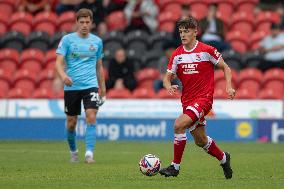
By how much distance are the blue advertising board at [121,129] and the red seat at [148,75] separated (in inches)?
70.2

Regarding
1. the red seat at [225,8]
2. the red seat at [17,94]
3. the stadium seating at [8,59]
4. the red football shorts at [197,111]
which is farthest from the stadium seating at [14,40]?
the red football shorts at [197,111]

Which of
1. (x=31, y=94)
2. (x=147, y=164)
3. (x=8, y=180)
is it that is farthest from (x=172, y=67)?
(x=31, y=94)

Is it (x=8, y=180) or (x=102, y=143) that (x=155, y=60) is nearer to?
(x=102, y=143)

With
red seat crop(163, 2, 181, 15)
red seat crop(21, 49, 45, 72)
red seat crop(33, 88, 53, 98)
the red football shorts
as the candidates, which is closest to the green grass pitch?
the red football shorts

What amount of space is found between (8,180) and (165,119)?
9.80m

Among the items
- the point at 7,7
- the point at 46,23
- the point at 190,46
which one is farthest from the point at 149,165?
the point at 7,7

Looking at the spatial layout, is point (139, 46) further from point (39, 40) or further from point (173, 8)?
point (39, 40)

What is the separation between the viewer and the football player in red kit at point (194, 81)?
10.6 metres

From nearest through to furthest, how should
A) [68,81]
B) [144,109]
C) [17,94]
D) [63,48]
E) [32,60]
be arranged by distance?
[68,81]
[63,48]
[144,109]
[17,94]
[32,60]

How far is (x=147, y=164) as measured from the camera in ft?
34.7

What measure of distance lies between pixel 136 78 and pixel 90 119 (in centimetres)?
815

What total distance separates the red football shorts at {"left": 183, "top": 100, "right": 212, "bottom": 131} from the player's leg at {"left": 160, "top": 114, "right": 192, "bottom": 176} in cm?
8

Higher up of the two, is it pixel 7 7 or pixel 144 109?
pixel 7 7

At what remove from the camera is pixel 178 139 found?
10547mm
